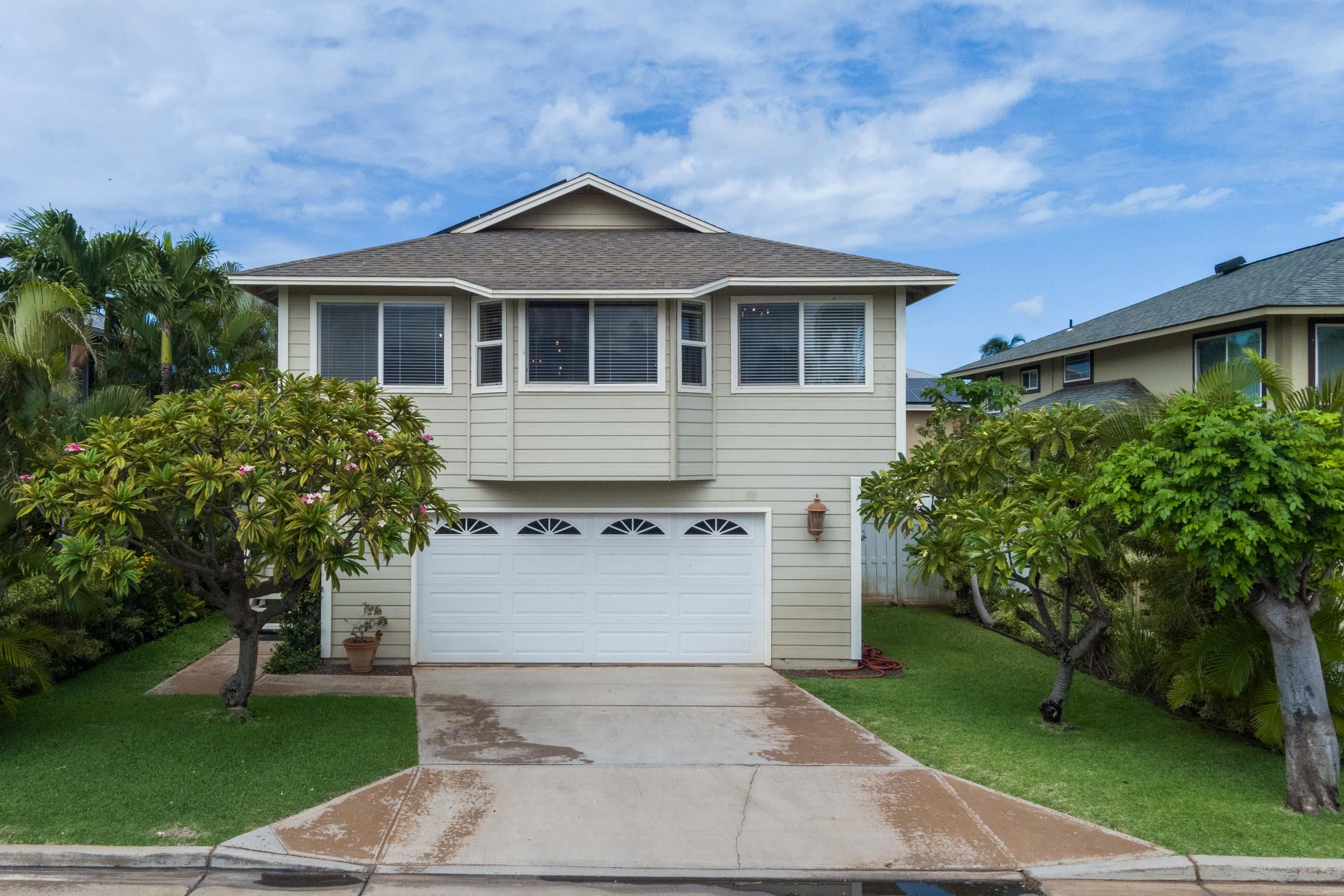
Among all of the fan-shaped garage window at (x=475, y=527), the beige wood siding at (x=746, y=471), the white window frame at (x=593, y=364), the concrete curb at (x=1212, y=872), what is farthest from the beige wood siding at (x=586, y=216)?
the concrete curb at (x=1212, y=872)

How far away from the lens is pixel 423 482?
788cm

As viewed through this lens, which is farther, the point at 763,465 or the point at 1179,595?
the point at 763,465

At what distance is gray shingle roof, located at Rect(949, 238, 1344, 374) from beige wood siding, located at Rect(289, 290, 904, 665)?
6.44m

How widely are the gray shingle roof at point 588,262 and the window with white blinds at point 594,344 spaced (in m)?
0.34

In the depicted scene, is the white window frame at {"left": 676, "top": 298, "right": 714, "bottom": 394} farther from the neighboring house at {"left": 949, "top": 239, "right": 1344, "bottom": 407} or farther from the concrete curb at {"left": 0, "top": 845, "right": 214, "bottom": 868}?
the concrete curb at {"left": 0, "top": 845, "right": 214, "bottom": 868}

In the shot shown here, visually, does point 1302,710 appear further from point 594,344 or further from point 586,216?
point 586,216

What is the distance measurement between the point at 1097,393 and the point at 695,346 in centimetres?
1044

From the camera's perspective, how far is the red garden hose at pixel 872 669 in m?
11.1

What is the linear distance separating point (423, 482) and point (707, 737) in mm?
3561

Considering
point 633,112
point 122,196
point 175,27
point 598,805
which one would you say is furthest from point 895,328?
point 122,196

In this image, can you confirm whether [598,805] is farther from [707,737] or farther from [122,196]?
[122,196]

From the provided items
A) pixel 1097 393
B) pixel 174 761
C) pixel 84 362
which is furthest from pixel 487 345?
pixel 1097 393


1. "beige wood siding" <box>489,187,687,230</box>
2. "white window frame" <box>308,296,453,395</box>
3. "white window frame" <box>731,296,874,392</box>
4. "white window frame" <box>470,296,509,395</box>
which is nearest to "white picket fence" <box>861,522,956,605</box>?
"white window frame" <box>731,296,874,392</box>

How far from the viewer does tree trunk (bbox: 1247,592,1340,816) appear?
6.55 meters
